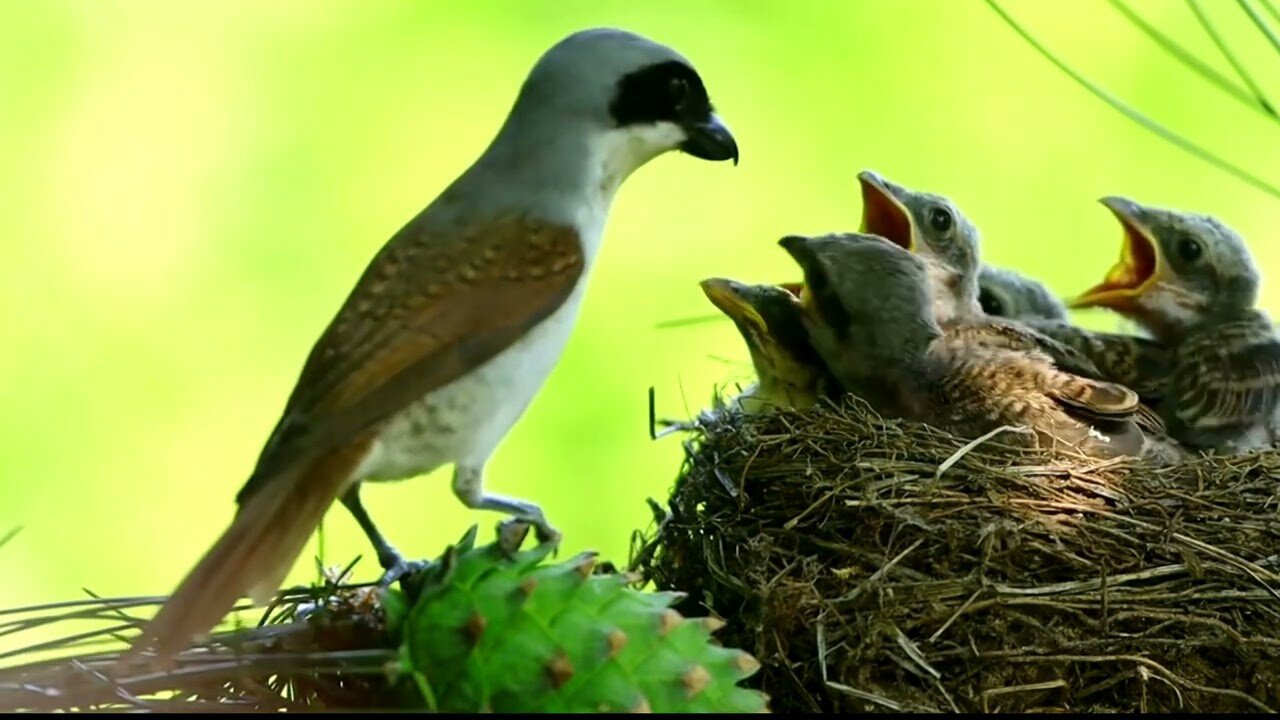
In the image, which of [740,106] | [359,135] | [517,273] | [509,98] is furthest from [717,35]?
[517,273]

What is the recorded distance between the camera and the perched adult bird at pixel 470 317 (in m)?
1.44

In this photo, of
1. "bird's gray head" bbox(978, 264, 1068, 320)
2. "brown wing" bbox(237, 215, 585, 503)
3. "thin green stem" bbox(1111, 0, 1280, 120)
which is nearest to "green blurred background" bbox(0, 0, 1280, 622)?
"bird's gray head" bbox(978, 264, 1068, 320)

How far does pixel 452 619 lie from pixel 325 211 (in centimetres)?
201

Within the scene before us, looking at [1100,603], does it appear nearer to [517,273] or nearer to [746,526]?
[746,526]

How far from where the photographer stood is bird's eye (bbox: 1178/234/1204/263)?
2475mm

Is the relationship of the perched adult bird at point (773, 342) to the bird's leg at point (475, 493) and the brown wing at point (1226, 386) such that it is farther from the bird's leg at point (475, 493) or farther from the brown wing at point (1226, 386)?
the bird's leg at point (475, 493)

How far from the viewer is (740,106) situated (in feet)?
10.4

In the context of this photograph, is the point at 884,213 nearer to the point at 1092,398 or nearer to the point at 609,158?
the point at 1092,398

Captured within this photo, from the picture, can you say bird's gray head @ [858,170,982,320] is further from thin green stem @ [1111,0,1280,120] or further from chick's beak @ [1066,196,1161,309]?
thin green stem @ [1111,0,1280,120]

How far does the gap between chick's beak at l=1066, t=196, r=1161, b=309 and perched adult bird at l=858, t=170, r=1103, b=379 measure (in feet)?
0.49

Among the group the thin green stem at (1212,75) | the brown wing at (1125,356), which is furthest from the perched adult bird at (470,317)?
the brown wing at (1125,356)

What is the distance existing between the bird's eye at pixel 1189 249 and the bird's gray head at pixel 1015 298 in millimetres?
259

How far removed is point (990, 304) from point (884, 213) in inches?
12.2

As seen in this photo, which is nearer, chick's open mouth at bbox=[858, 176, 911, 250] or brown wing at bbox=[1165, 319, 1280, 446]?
brown wing at bbox=[1165, 319, 1280, 446]
